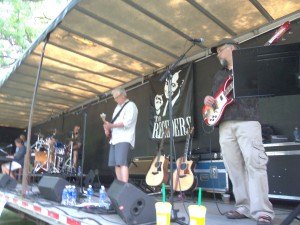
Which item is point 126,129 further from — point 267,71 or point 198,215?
point 198,215

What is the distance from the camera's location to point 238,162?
3260 millimetres

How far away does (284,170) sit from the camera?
167 inches

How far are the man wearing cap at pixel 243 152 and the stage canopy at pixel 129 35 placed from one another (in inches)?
62.0

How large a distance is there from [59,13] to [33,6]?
1550 centimetres

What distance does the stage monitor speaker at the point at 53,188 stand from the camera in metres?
4.42

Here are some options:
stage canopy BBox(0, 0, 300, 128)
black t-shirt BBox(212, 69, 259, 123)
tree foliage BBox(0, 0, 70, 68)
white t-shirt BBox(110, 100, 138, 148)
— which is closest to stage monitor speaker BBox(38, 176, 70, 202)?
white t-shirt BBox(110, 100, 138, 148)

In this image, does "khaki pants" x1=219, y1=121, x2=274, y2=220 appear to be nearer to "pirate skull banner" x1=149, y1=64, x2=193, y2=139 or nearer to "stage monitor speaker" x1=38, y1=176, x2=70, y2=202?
"stage monitor speaker" x1=38, y1=176, x2=70, y2=202

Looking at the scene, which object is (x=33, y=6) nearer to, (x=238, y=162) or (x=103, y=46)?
(x=103, y=46)

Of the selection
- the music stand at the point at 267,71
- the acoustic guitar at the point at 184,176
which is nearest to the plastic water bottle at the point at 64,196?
the acoustic guitar at the point at 184,176

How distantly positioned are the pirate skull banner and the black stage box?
2.10m

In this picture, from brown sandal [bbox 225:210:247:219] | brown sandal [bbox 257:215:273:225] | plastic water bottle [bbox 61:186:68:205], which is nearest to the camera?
brown sandal [bbox 257:215:273:225]

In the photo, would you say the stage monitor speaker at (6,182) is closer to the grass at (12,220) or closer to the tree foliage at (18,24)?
the grass at (12,220)

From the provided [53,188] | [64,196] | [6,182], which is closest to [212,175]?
[64,196]

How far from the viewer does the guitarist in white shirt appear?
454cm
